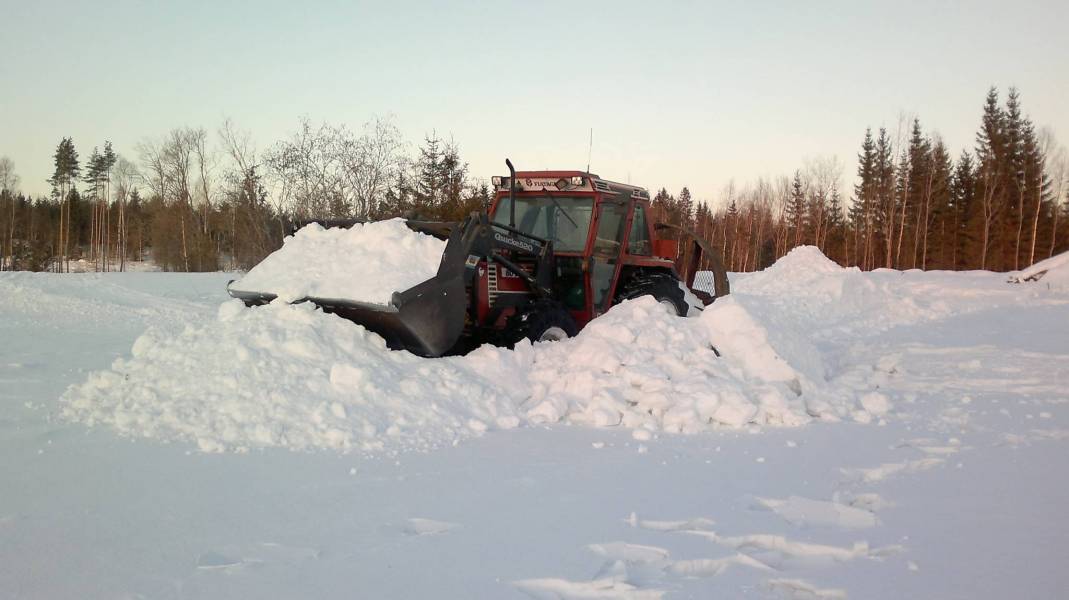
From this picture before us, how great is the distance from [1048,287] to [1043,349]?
8.21 m

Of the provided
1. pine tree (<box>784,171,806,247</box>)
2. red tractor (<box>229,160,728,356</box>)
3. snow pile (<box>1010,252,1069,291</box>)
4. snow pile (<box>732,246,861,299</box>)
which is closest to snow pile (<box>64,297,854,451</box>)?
red tractor (<box>229,160,728,356</box>)

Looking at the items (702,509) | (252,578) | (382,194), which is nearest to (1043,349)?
(702,509)

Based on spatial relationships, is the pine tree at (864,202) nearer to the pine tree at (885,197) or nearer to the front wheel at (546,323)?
the pine tree at (885,197)

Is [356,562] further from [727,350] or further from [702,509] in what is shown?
[727,350]

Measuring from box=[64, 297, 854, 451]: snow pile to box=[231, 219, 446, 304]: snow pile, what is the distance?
390 millimetres

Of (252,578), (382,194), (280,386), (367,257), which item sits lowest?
(252,578)

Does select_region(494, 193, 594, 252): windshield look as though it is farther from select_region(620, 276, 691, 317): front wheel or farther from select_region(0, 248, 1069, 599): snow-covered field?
select_region(0, 248, 1069, 599): snow-covered field

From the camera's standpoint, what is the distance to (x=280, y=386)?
5.89 metres

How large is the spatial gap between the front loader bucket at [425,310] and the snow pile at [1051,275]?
50.9 ft

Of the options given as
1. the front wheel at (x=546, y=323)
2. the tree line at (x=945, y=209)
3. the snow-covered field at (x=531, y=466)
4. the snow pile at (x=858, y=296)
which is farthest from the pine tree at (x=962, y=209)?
the front wheel at (x=546, y=323)

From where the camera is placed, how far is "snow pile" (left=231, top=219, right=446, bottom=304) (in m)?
6.98

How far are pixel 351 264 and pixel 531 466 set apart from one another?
3157mm

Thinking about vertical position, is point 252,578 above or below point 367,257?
below

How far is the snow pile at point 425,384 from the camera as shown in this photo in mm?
5586
